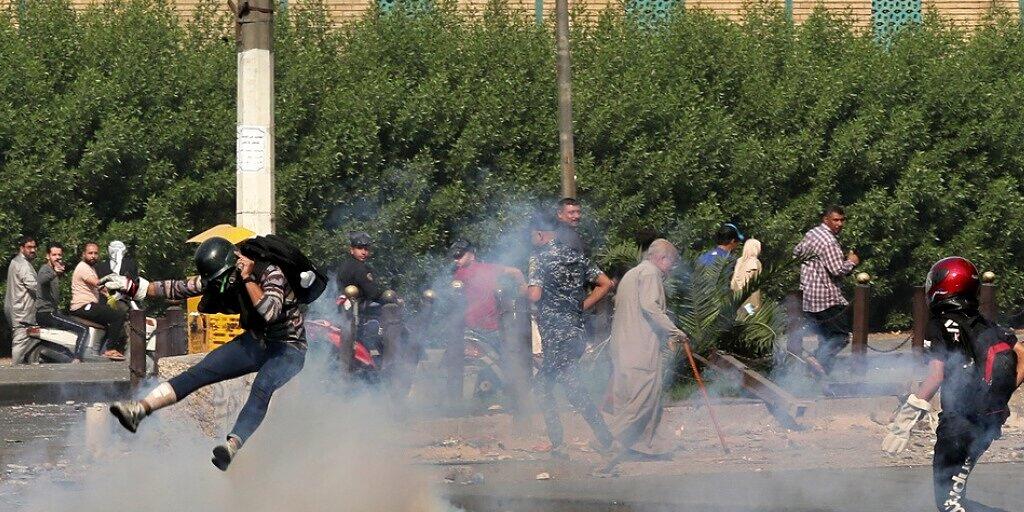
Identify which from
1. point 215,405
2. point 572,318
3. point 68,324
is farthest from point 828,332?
point 68,324

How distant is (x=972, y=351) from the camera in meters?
7.21

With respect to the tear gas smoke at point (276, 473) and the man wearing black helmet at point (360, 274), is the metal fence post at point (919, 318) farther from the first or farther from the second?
the tear gas smoke at point (276, 473)

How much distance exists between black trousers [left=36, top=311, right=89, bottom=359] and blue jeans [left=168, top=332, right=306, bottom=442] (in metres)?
9.04

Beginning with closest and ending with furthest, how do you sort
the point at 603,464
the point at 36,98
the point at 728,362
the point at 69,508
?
the point at 69,508 → the point at 603,464 → the point at 728,362 → the point at 36,98

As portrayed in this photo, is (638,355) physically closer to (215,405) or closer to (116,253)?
(215,405)

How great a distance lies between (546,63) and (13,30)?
20.2 feet

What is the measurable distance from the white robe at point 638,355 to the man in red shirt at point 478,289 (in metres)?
2.29

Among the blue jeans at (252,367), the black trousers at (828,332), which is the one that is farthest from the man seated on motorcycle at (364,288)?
the blue jeans at (252,367)

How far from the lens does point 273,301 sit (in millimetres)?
7945

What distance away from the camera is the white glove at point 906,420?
745 cm

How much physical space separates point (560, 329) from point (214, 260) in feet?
11.0

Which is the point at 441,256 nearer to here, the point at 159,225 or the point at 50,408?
the point at 159,225

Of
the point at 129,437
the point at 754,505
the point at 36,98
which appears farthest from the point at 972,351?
the point at 36,98

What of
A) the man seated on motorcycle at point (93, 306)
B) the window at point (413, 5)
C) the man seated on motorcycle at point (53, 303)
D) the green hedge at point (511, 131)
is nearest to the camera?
the man seated on motorcycle at point (93, 306)
